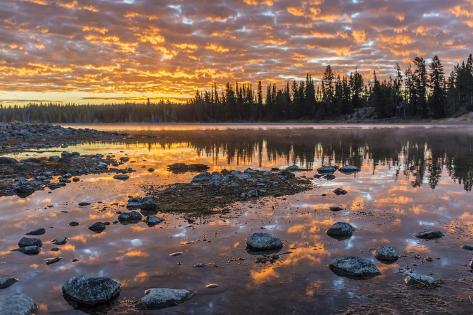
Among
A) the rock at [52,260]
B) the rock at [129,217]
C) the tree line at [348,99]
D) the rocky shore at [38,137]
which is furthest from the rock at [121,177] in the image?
the tree line at [348,99]

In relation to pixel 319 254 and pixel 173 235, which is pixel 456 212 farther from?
pixel 173 235

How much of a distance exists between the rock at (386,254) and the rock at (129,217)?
23.0 ft

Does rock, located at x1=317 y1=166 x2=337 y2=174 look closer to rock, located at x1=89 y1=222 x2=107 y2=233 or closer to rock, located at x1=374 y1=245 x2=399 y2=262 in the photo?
rock, located at x1=374 y1=245 x2=399 y2=262

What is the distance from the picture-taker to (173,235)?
415 inches

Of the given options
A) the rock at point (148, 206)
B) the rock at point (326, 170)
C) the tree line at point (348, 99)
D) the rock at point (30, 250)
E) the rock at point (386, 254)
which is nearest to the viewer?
the rock at point (386, 254)

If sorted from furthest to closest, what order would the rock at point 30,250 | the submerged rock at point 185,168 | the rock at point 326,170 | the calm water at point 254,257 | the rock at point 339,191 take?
the submerged rock at point 185,168 < the rock at point 326,170 < the rock at point 339,191 < the rock at point 30,250 < the calm water at point 254,257

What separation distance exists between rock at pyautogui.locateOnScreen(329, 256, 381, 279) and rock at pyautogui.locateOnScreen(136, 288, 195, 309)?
300 centimetres

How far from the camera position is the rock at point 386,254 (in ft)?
27.9

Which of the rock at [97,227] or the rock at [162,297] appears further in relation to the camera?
the rock at [97,227]

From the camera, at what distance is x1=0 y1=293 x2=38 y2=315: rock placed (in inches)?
250

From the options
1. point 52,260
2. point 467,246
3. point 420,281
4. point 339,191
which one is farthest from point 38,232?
point 467,246

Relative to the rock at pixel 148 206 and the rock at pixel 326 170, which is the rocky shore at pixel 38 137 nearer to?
the rock at pixel 326 170

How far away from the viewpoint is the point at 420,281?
23.9 feet

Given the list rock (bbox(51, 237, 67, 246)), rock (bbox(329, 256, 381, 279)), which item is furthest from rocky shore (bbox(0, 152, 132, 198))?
rock (bbox(329, 256, 381, 279))
